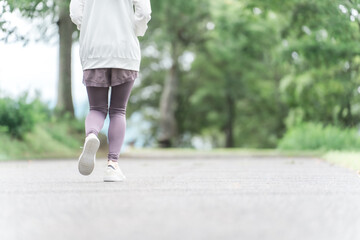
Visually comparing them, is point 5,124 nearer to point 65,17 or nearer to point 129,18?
point 65,17

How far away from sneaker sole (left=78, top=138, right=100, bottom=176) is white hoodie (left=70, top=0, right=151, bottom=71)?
2.55 feet

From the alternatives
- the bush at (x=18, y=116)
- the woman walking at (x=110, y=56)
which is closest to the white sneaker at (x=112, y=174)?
the woman walking at (x=110, y=56)

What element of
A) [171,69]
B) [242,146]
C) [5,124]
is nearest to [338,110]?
[5,124]

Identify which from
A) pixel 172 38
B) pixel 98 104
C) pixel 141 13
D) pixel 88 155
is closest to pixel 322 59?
pixel 141 13

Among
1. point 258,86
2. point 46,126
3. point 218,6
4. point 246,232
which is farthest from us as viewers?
Result: point 258,86

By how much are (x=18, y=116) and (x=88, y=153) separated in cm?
778

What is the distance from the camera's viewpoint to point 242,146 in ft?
131

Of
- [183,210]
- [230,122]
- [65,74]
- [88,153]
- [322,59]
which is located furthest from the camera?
[230,122]

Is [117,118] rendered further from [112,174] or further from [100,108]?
[112,174]

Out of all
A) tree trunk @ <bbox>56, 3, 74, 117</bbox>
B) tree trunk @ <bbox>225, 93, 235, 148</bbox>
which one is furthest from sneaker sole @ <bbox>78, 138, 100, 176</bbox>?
tree trunk @ <bbox>225, 93, 235, 148</bbox>

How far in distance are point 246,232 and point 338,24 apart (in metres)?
9.70

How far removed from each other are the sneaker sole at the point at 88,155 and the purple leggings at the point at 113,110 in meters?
0.38

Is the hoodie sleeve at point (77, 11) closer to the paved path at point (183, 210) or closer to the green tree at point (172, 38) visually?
the paved path at point (183, 210)

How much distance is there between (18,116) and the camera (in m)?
12.8
